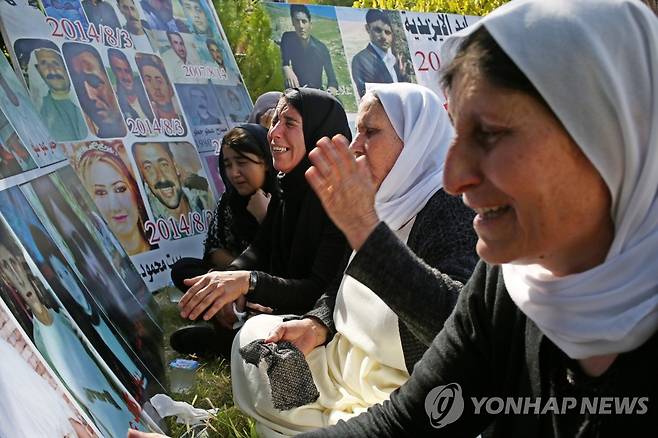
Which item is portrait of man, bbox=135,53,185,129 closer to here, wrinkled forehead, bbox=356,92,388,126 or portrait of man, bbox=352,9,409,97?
portrait of man, bbox=352,9,409,97

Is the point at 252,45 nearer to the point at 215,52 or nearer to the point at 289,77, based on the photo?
the point at 289,77

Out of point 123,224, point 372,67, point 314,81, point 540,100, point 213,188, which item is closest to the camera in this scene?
point 540,100

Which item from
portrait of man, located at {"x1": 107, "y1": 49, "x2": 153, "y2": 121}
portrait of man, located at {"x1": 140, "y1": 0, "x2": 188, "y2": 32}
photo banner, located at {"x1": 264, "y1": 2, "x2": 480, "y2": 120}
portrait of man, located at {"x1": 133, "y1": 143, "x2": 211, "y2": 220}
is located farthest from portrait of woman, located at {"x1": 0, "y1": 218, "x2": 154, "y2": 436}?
photo banner, located at {"x1": 264, "y1": 2, "x2": 480, "y2": 120}

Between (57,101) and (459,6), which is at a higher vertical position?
(57,101)

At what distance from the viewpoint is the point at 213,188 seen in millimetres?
6336

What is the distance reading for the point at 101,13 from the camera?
5.60m

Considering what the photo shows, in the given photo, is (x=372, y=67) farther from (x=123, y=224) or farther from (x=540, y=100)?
(x=540, y=100)

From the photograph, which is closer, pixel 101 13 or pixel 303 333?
pixel 303 333

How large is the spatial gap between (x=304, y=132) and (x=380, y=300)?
1.42 meters

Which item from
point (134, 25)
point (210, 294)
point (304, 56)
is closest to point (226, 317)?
point (210, 294)

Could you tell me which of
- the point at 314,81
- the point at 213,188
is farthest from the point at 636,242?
the point at 314,81

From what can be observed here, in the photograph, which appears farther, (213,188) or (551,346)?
(213,188)

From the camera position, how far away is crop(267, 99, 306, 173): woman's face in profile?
369cm

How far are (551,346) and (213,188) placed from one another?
516cm
